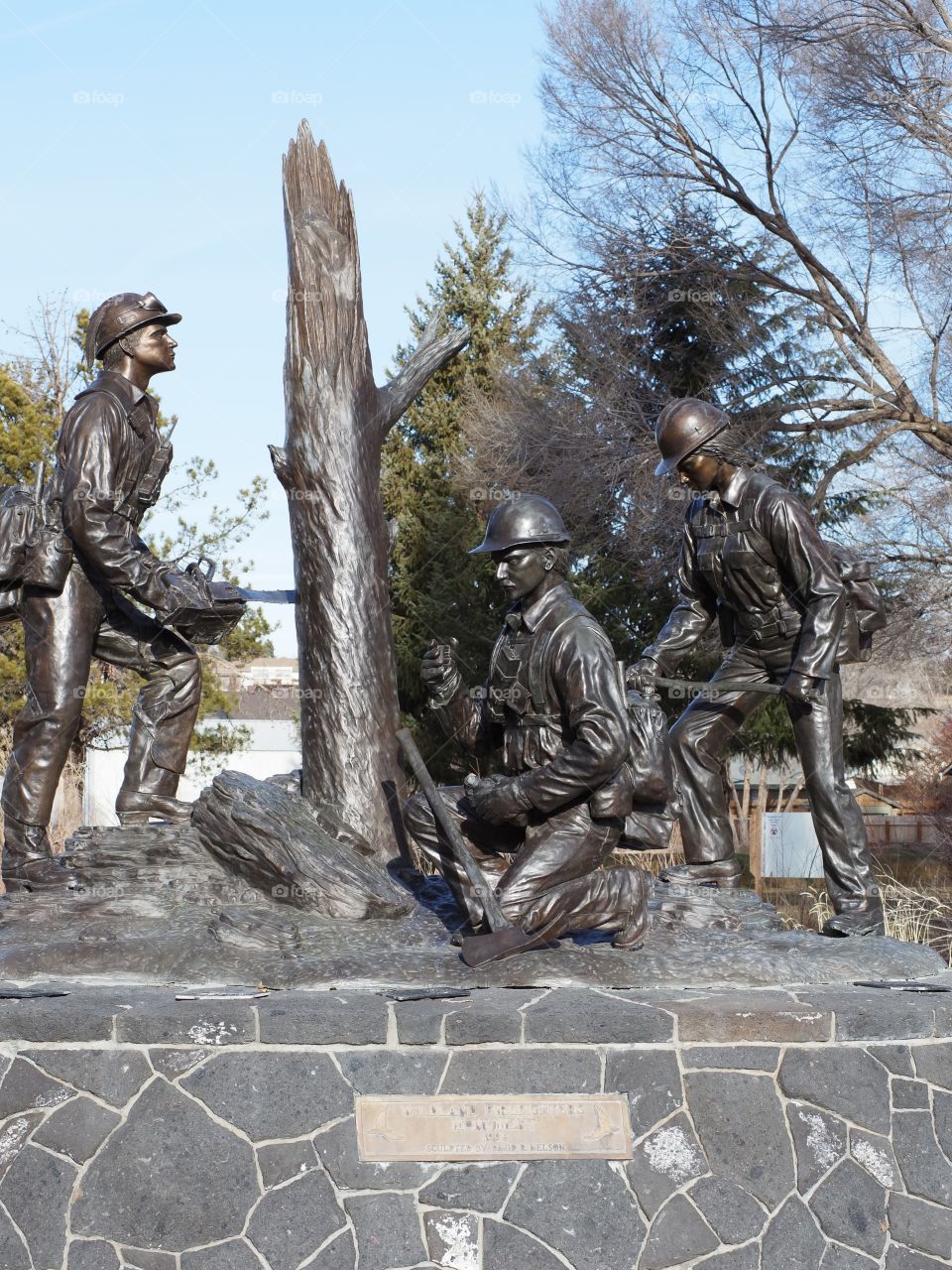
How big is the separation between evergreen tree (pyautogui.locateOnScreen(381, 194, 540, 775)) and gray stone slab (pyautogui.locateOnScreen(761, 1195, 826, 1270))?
429 inches

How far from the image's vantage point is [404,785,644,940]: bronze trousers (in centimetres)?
510

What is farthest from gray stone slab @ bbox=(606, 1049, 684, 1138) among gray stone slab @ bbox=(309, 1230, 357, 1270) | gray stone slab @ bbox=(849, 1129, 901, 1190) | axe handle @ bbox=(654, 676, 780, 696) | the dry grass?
the dry grass

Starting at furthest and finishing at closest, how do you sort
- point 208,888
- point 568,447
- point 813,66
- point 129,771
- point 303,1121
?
point 568,447
point 813,66
point 129,771
point 208,888
point 303,1121

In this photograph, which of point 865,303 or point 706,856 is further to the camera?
point 865,303

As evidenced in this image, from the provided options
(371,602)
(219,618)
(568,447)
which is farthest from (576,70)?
(219,618)

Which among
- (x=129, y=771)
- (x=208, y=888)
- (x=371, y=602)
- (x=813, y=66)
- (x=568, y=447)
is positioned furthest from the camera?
(x=568, y=447)

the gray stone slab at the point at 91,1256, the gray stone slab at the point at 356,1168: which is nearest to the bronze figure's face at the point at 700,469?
the gray stone slab at the point at 356,1168

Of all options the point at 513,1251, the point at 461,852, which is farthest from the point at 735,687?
the point at 513,1251

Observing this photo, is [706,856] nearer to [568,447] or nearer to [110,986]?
[110,986]

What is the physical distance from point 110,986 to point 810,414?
384 inches

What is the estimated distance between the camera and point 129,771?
6.43 meters

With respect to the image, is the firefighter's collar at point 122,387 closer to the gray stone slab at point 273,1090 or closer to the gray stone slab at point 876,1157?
the gray stone slab at point 273,1090

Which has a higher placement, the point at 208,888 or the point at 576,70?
the point at 576,70

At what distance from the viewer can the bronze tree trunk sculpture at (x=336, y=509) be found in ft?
25.4
